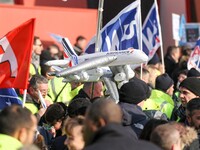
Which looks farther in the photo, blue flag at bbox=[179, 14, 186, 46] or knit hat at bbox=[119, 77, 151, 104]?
blue flag at bbox=[179, 14, 186, 46]

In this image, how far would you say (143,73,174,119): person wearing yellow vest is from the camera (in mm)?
10516

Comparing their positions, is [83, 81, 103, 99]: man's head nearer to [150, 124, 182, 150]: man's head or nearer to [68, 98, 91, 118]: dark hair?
[68, 98, 91, 118]: dark hair

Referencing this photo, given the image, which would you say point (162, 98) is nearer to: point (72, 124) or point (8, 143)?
point (72, 124)

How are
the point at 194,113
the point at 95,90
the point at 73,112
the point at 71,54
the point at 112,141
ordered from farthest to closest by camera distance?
1. the point at 95,90
2. the point at 71,54
3. the point at 73,112
4. the point at 194,113
5. the point at 112,141

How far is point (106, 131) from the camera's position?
5781 mm

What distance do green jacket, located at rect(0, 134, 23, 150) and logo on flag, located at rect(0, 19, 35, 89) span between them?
8.49 feet

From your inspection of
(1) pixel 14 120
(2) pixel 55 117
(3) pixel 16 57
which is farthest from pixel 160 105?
(1) pixel 14 120

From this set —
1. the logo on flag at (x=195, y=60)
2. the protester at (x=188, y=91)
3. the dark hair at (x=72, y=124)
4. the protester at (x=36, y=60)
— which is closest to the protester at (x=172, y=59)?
the protester at (x=36, y=60)

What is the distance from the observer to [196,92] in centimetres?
986

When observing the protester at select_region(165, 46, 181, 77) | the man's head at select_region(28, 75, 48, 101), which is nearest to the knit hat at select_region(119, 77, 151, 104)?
the man's head at select_region(28, 75, 48, 101)

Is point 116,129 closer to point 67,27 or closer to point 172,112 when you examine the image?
point 172,112

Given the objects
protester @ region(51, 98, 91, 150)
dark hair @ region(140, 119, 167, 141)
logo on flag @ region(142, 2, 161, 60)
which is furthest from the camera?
logo on flag @ region(142, 2, 161, 60)

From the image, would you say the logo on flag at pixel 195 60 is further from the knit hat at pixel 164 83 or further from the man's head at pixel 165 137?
the man's head at pixel 165 137

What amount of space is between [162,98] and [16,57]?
2598 mm
